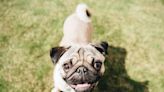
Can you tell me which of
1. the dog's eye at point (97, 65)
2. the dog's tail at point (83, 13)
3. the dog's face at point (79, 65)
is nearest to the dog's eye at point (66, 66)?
the dog's face at point (79, 65)

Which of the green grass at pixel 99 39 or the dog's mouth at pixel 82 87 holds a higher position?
the green grass at pixel 99 39

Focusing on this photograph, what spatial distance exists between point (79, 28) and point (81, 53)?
3.30 feet

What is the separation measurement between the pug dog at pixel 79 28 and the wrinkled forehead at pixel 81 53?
650 millimetres

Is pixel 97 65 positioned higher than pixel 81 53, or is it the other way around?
pixel 81 53

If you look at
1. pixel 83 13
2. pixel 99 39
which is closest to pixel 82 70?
pixel 83 13

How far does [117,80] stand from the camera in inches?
205

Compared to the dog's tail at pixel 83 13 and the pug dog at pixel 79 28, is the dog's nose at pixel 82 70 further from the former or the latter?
the dog's tail at pixel 83 13

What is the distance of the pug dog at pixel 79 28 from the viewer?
449 centimetres

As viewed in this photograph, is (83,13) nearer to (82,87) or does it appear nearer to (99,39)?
(99,39)

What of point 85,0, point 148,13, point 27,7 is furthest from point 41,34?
point 148,13

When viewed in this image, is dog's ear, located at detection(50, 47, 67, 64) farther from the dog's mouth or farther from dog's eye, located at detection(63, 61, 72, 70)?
the dog's mouth

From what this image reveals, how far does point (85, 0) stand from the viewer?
21.0 ft

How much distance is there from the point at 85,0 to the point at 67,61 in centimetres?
294

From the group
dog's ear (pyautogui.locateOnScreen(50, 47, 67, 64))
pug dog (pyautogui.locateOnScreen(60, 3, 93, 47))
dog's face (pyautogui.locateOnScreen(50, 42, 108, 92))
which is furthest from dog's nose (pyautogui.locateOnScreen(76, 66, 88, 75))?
pug dog (pyautogui.locateOnScreen(60, 3, 93, 47))
